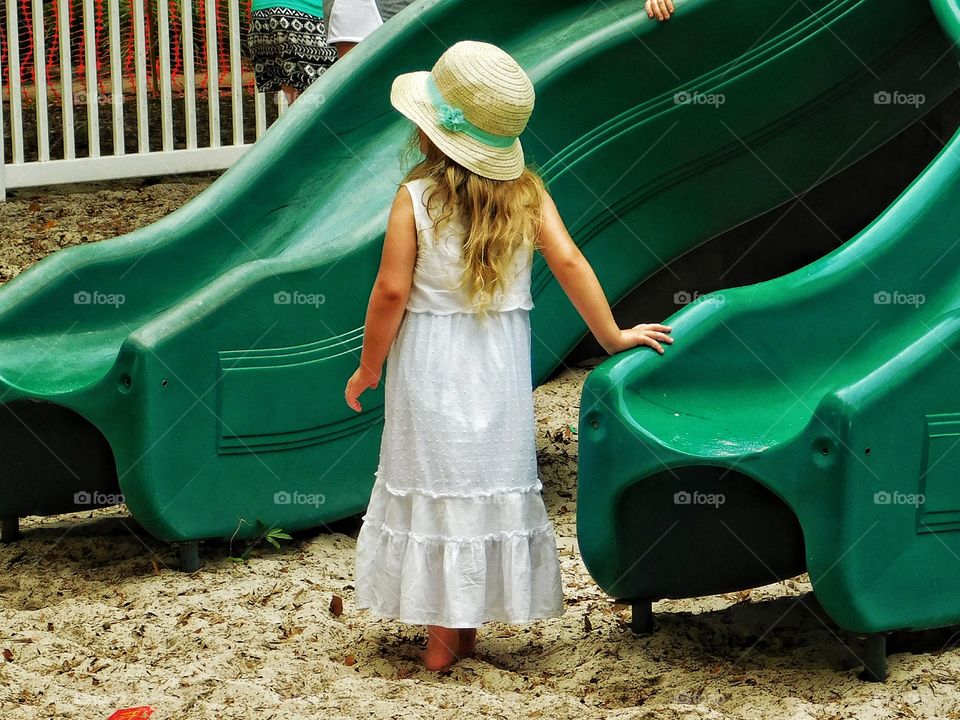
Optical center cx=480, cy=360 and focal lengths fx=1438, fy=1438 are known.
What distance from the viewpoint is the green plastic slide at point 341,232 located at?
3795 mm

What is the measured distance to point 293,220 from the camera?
444 centimetres

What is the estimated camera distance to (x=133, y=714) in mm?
2932

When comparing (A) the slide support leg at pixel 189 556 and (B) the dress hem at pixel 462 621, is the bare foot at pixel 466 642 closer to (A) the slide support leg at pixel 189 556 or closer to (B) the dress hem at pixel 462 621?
(B) the dress hem at pixel 462 621

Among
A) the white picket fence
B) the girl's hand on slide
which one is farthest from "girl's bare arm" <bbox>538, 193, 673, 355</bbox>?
the white picket fence

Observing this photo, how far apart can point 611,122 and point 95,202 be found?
3608mm

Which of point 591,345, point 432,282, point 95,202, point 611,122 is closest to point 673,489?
point 432,282

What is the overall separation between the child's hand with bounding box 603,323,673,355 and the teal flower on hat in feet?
1.84

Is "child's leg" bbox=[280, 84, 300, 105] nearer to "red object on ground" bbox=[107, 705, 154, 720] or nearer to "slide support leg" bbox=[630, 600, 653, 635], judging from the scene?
"slide support leg" bbox=[630, 600, 653, 635]

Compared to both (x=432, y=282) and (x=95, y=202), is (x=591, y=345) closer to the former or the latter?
(x=95, y=202)

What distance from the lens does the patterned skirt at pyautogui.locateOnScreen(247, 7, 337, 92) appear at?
225 inches

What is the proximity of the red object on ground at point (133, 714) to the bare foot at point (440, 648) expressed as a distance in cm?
61

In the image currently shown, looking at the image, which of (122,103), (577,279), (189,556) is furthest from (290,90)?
(577,279)

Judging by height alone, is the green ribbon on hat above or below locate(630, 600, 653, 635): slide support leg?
above

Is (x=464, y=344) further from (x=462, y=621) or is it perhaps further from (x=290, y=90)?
(x=290, y=90)
